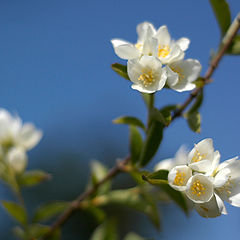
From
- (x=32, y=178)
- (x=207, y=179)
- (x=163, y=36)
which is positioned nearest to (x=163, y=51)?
(x=163, y=36)

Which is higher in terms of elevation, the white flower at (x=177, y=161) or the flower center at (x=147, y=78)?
the flower center at (x=147, y=78)

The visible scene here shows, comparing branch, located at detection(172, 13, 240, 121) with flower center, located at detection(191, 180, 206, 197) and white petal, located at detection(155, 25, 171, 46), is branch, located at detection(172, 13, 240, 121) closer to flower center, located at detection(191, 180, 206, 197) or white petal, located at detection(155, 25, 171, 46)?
white petal, located at detection(155, 25, 171, 46)

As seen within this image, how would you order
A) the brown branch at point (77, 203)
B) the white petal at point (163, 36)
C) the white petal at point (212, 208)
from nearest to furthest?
the white petal at point (212, 208) < the white petal at point (163, 36) < the brown branch at point (77, 203)

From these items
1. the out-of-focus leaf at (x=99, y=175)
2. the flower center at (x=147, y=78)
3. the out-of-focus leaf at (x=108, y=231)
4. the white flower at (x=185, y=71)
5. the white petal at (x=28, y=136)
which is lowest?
the out-of-focus leaf at (x=108, y=231)

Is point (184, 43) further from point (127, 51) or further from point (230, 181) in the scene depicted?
point (230, 181)

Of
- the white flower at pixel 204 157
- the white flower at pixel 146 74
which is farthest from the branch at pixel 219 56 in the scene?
the white flower at pixel 204 157

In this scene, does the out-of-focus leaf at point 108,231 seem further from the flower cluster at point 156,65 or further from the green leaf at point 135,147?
the flower cluster at point 156,65
